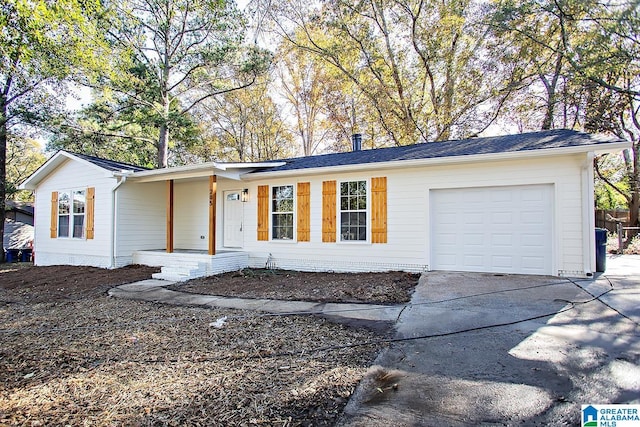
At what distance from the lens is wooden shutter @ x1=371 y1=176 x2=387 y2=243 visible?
819 cm

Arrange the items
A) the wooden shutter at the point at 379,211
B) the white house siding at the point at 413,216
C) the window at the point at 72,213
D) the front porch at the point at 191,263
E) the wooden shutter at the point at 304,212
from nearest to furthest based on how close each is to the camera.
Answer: the white house siding at the point at 413,216, the wooden shutter at the point at 379,211, the front porch at the point at 191,263, the wooden shutter at the point at 304,212, the window at the point at 72,213

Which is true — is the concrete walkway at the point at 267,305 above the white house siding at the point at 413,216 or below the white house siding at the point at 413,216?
below

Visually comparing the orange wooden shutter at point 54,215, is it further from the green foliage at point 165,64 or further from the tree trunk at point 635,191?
the tree trunk at point 635,191

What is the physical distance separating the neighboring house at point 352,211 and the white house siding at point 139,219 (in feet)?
0.11

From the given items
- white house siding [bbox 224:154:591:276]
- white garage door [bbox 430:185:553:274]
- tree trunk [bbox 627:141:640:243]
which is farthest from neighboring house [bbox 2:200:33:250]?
tree trunk [bbox 627:141:640:243]

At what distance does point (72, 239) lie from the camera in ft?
36.0

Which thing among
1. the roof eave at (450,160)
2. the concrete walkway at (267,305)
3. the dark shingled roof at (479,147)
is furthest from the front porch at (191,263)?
the dark shingled roof at (479,147)

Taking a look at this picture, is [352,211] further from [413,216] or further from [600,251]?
→ [600,251]

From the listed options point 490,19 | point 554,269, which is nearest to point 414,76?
point 490,19

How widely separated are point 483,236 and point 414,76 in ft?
40.2

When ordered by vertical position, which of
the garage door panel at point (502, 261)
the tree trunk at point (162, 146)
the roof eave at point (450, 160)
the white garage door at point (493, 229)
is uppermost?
the tree trunk at point (162, 146)

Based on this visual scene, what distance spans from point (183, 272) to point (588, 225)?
8.66 meters

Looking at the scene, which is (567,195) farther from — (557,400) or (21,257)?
(21,257)

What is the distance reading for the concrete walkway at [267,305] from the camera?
480 centimetres
